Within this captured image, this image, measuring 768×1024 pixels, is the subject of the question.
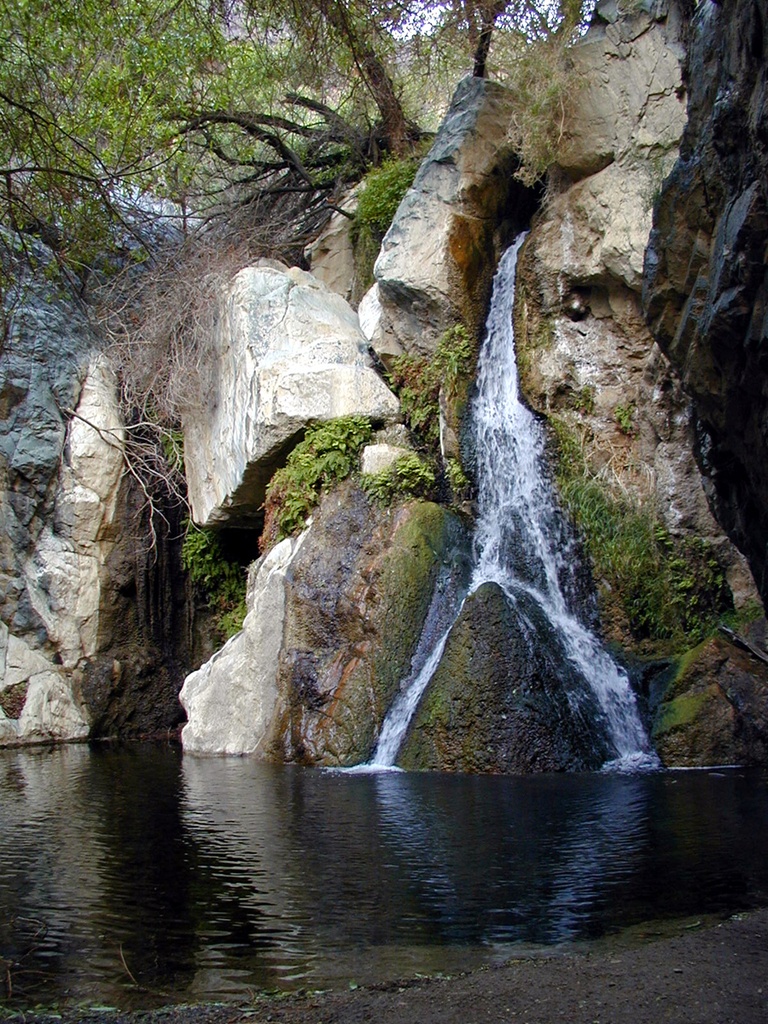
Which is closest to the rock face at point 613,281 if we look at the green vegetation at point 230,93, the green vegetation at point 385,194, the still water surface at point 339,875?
the green vegetation at point 230,93

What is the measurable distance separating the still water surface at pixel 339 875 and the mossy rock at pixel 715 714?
29.2 inches

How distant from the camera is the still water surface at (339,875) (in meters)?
3.60

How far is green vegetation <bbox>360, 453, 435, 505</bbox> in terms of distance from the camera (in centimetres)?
1135

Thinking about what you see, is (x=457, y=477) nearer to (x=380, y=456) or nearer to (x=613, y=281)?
(x=380, y=456)

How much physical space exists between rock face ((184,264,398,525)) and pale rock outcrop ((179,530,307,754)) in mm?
1810

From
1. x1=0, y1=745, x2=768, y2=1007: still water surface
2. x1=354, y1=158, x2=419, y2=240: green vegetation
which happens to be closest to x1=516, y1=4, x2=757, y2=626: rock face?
x1=354, y1=158, x2=419, y2=240: green vegetation

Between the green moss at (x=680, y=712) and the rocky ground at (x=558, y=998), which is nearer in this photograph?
the rocky ground at (x=558, y=998)

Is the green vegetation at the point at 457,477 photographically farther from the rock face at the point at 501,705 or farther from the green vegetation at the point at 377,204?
the green vegetation at the point at 377,204

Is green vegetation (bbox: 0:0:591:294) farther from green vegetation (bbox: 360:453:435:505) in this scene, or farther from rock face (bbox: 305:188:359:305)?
green vegetation (bbox: 360:453:435:505)

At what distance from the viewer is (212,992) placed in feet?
10.7

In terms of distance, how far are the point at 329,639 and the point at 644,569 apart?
351 centimetres

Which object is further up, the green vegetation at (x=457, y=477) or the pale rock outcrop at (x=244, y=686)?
the green vegetation at (x=457, y=477)

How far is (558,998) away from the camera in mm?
3107

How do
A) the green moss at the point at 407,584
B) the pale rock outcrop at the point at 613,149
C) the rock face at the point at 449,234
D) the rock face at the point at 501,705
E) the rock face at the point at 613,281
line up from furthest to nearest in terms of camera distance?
the rock face at the point at 449,234 → the pale rock outcrop at the point at 613,149 → the rock face at the point at 613,281 → the green moss at the point at 407,584 → the rock face at the point at 501,705
